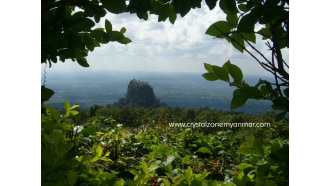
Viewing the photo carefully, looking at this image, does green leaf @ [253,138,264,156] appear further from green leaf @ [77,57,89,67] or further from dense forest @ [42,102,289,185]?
green leaf @ [77,57,89,67]

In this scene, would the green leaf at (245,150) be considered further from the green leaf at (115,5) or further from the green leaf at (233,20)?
the green leaf at (115,5)

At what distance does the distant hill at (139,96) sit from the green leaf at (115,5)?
6.26ft

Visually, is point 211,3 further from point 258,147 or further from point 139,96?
point 139,96

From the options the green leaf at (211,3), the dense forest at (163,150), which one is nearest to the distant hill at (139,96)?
the dense forest at (163,150)

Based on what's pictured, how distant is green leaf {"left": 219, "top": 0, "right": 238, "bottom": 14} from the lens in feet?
2.65

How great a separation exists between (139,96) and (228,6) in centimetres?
207

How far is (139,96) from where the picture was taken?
9.30 feet

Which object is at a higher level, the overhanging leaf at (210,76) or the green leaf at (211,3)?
the green leaf at (211,3)

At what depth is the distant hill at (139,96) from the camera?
2760mm

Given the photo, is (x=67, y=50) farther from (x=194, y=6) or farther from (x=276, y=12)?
(x=276, y=12)

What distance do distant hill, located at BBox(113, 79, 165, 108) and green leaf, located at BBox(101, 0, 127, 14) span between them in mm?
1909

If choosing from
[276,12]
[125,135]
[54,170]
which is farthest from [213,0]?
[125,135]

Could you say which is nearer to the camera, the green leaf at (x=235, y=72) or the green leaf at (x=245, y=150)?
the green leaf at (x=235, y=72)

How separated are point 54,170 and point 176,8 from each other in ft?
1.53
